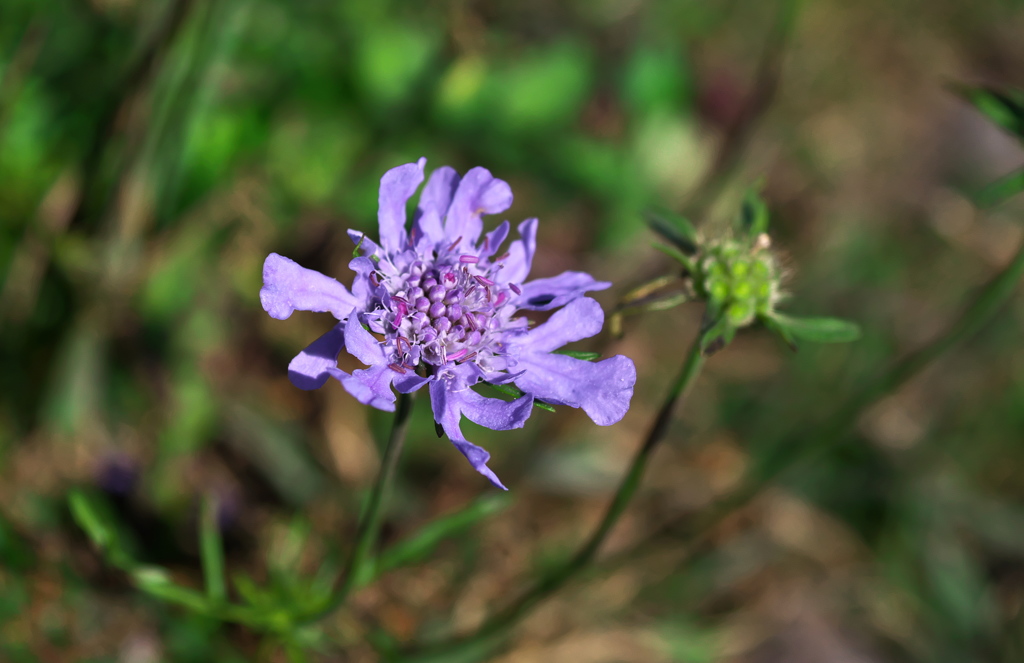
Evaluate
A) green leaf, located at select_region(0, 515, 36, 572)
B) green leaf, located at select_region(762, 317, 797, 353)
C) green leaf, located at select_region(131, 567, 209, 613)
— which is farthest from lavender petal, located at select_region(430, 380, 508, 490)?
green leaf, located at select_region(0, 515, 36, 572)

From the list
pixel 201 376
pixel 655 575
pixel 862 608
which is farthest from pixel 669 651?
pixel 201 376

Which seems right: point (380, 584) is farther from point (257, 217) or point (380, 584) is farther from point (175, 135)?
point (175, 135)

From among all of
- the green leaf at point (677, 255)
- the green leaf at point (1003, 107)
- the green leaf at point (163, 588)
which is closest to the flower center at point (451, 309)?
the green leaf at point (677, 255)

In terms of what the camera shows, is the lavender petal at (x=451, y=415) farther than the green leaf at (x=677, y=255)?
No

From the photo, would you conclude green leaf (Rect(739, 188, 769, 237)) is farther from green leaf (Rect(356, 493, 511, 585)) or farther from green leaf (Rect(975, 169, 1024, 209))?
green leaf (Rect(356, 493, 511, 585))

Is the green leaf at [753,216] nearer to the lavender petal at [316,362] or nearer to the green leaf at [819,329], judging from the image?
the green leaf at [819,329]

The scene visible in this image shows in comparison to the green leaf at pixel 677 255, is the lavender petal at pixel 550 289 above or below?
below

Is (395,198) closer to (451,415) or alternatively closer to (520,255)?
(520,255)
